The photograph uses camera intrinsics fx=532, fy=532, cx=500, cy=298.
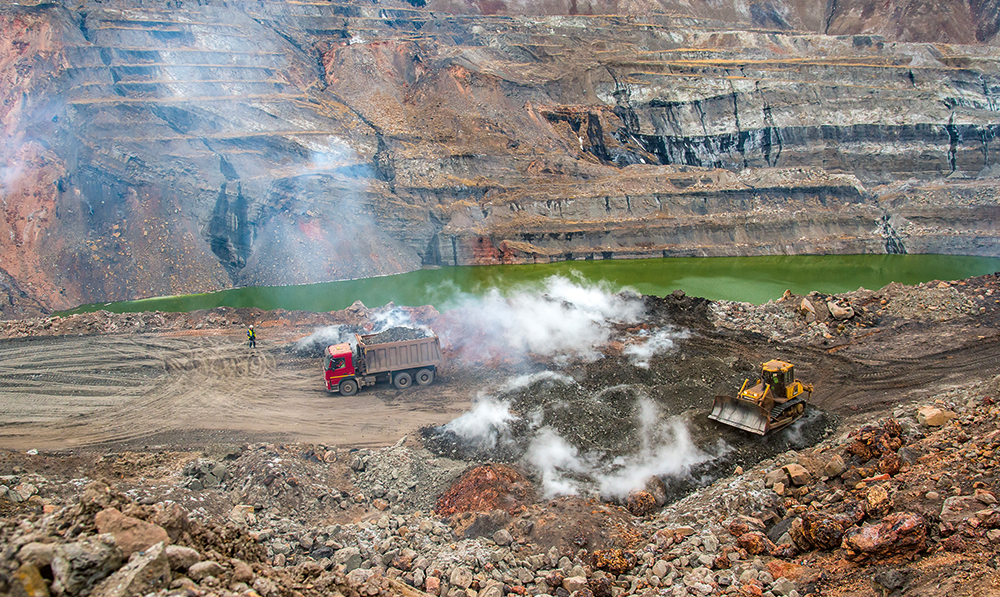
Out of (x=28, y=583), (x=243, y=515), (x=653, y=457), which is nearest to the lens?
(x=28, y=583)

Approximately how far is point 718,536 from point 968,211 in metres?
43.5

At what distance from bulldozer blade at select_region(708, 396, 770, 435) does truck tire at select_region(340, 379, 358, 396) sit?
31.2 feet

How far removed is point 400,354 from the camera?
1539 cm

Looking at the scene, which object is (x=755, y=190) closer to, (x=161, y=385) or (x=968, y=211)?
(x=968, y=211)

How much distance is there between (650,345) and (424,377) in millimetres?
7377

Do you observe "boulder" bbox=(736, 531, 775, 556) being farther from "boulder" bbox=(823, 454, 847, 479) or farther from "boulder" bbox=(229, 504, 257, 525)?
"boulder" bbox=(229, 504, 257, 525)

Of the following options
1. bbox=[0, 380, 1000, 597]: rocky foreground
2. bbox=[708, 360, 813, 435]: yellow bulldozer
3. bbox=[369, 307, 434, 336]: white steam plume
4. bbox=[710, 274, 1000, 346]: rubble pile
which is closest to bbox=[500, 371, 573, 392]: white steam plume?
bbox=[0, 380, 1000, 597]: rocky foreground

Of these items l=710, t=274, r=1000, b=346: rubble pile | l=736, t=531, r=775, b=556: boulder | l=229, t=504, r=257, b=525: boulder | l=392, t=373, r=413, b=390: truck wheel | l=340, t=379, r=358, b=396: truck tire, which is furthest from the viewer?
l=710, t=274, r=1000, b=346: rubble pile

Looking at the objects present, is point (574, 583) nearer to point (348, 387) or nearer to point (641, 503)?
point (641, 503)

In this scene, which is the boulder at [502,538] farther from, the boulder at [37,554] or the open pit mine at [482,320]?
the boulder at [37,554]

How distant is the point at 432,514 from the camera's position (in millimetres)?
9523

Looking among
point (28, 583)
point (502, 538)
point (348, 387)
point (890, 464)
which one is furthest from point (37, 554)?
point (348, 387)

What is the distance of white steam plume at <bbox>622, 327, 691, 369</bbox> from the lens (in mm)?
16312

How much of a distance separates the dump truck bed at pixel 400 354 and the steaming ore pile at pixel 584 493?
0.77m
